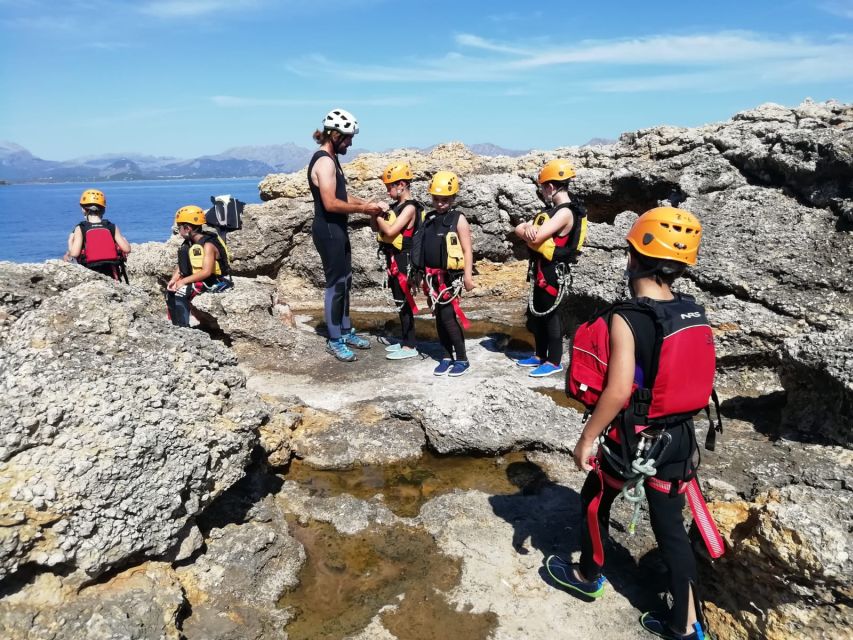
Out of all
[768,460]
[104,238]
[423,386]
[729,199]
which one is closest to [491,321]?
[423,386]

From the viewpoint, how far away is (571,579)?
12.0 feet

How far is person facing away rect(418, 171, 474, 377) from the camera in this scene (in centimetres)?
690

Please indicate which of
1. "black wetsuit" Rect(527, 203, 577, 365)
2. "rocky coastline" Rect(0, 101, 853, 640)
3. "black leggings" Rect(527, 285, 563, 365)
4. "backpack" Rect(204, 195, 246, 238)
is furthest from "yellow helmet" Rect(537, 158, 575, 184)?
"backpack" Rect(204, 195, 246, 238)

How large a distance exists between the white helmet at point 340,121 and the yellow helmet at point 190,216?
238 cm

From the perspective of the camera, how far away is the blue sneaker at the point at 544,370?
707cm

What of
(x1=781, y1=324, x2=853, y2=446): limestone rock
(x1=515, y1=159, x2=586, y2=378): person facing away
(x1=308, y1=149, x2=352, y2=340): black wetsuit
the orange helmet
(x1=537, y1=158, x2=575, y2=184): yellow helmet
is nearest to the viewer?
the orange helmet

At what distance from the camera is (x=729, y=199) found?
8328 mm

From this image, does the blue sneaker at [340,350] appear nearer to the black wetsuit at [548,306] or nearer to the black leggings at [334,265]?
the black leggings at [334,265]

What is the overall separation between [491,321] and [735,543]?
22.1 ft

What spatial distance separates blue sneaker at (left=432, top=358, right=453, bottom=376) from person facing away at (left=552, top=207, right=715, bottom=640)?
12.8ft

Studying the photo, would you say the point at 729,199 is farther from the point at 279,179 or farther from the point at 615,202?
the point at 279,179

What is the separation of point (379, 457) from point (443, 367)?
6.88ft

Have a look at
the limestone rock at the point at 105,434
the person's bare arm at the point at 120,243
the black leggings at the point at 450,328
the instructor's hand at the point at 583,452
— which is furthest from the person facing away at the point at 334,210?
the instructor's hand at the point at 583,452

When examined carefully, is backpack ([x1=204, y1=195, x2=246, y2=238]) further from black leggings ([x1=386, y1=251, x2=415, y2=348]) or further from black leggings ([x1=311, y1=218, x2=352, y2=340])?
black leggings ([x1=386, y1=251, x2=415, y2=348])
